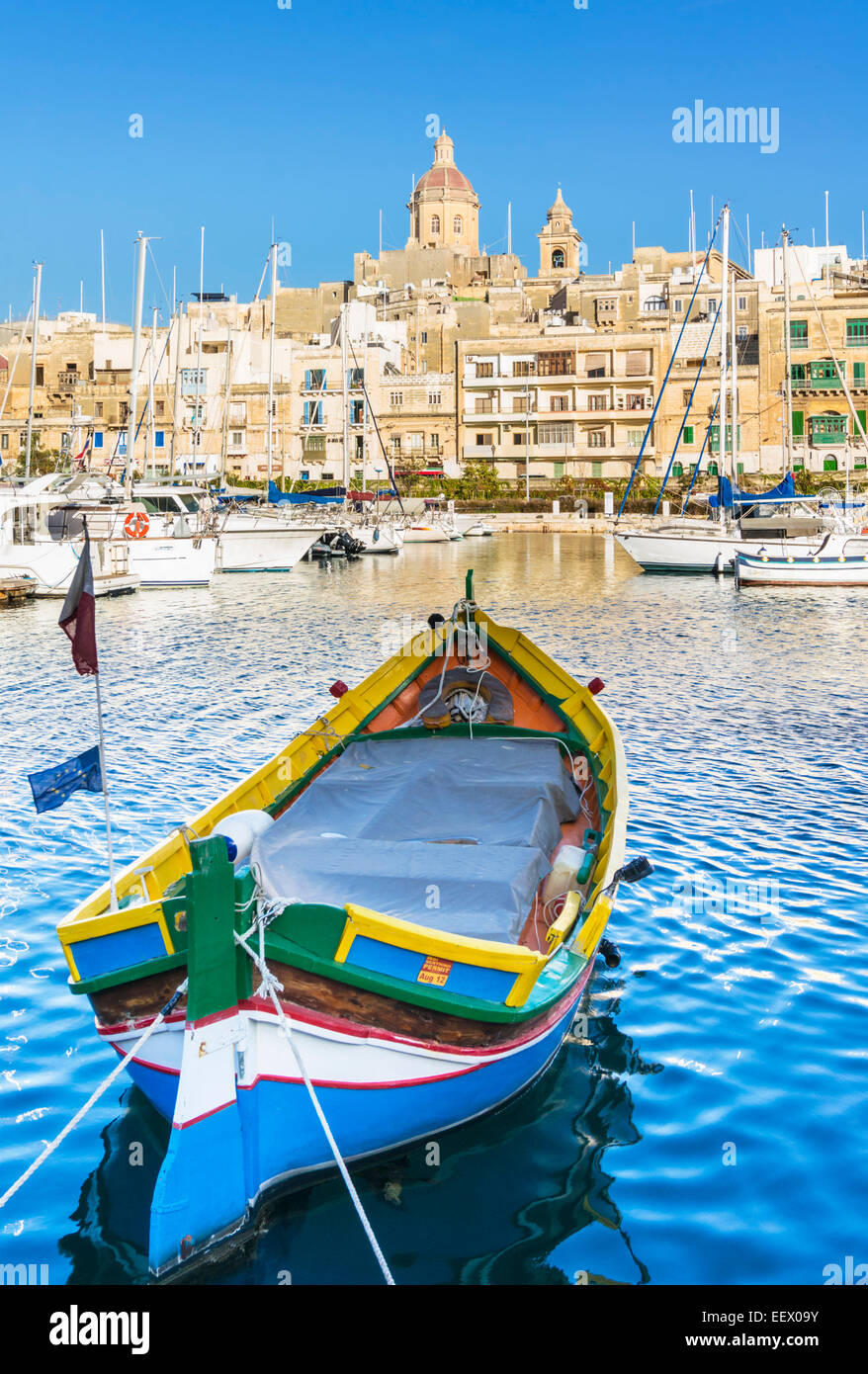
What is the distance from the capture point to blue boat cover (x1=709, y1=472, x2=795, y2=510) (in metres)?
40.0

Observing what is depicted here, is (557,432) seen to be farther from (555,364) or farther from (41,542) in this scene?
(41,542)

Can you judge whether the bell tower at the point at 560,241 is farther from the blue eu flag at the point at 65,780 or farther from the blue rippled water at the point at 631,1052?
the blue eu flag at the point at 65,780

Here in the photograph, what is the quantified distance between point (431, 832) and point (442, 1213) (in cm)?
311

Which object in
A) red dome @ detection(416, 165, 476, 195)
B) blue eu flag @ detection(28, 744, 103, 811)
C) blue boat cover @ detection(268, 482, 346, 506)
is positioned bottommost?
blue eu flag @ detection(28, 744, 103, 811)

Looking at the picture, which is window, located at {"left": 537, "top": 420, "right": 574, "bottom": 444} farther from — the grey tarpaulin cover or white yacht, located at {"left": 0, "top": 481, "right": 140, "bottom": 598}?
the grey tarpaulin cover

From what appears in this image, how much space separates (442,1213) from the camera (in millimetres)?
5516

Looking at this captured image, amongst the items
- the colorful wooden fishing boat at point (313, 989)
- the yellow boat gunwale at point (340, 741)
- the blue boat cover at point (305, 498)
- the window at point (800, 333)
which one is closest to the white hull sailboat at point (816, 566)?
the blue boat cover at point (305, 498)

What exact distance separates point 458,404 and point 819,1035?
7450 centimetres

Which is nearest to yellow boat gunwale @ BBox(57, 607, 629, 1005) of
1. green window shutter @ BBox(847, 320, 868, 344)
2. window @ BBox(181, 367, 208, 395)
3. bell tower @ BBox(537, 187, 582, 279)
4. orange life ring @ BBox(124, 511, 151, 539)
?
orange life ring @ BBox(124, 511, 151, 539)

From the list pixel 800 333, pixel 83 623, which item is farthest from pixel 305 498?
pixel 83 623

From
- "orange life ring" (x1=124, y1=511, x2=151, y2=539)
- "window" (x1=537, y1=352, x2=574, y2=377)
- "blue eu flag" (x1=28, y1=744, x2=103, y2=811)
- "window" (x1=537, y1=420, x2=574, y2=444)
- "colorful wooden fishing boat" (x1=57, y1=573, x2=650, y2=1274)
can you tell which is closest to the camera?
"colorful wooden fishing boat" (x1=57, y1=573, x2=650, y2=1274)

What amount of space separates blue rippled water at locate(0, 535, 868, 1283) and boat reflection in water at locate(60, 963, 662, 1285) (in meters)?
0.01

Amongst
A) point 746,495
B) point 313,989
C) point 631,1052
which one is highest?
point 746,495

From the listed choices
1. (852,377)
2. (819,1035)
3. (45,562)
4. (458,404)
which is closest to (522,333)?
(458,404)
